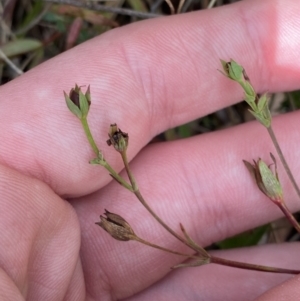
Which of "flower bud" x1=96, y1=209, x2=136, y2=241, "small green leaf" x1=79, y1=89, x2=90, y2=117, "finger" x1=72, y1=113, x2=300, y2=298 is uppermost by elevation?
"small green leaf" x1=79, y1=89, x2=90, y2=117

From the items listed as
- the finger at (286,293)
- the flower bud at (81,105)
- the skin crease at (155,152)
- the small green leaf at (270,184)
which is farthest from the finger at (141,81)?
the finger at (286,293)

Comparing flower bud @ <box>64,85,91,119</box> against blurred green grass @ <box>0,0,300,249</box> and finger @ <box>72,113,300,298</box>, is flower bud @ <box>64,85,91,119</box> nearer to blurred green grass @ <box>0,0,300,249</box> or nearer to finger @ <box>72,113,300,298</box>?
finger @ <box>72,113,300,298</box>

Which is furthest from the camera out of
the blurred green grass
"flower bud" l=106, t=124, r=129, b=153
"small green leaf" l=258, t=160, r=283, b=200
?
the blurred green grass

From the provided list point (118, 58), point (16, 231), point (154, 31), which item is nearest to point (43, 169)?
point (16, 231)

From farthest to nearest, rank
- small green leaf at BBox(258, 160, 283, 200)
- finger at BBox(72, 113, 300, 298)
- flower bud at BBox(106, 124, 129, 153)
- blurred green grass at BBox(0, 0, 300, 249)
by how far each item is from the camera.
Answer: blurred green grass at BBox(0, 0, 300, 249) → finger at BBox(72, 113, 300, 298) → small green leaf at BBox(258, 160, 283, 200) → flower bud at BBox(106, 124, 129, 153)

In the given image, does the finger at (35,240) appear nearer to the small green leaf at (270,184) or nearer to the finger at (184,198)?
the finger at (184,198)

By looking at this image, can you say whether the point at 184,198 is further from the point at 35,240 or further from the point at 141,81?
the point at 35,240

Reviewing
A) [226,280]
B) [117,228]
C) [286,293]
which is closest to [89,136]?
[117,228]

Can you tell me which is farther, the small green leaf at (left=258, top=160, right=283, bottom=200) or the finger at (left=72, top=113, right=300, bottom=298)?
the finger at (left=72, top=113, right=300, bottom=298)

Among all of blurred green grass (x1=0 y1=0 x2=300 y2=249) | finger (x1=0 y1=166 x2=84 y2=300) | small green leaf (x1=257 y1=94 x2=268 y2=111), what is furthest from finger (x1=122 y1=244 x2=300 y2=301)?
small green leaf (x1=257 y1=94 x2=268 y2=111)
